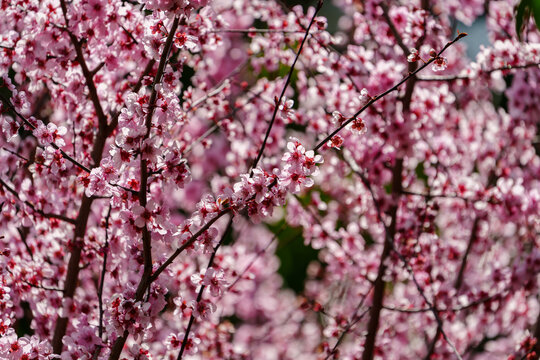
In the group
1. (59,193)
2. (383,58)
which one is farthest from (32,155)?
(383,58)

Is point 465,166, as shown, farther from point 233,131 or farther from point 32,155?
point 32,155

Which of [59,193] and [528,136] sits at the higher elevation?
[528,136]

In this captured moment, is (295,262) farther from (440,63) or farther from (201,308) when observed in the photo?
(440,63)

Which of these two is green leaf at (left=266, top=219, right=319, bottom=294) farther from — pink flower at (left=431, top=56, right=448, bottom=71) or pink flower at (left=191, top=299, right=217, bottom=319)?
pink flower at (left=431, top=56, right=448, bottom=71)

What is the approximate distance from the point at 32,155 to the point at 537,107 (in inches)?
142

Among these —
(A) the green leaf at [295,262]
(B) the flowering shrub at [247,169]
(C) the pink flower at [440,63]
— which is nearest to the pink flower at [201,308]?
(B) the flowering shrub at [247,169]

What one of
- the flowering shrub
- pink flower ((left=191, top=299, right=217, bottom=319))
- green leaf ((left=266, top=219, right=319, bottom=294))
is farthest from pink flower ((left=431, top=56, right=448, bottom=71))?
green leaf ((left=266, top=219, right=319, bottom=294))

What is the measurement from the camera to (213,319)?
4707mm

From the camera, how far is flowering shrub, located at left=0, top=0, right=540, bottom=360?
2.36 meters

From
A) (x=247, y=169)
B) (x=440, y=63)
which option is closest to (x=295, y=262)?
(x=247, y=169)

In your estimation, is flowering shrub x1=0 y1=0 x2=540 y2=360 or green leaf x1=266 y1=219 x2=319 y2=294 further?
green leaf x1=266 y1=219 x2=319 y2=294

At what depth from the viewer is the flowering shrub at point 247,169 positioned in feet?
7.75

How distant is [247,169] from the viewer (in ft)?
14.0

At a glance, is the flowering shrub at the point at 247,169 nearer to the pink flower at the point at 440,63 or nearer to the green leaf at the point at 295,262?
the pink flower at the point at 440,63
